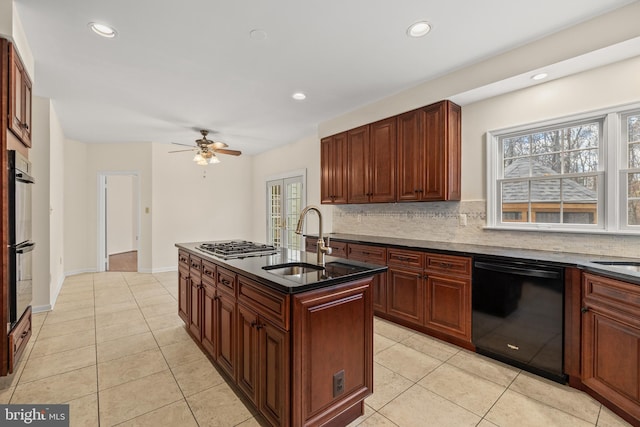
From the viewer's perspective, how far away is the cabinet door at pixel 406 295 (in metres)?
3.02

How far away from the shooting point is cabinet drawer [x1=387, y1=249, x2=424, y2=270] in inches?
118

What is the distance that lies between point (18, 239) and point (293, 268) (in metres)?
2.08

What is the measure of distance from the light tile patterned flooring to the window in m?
1.42

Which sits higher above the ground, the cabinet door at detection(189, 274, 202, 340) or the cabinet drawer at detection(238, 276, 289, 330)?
the cabinet drawer at detection(238, 276, 289, 330)

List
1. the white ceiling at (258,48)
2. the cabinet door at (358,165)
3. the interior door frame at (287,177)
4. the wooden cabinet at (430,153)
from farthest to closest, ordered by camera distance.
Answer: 1. the interior door frame at (287,177)
2. the cabinet door at (358,165)
3. the wooden cabinet at (430,153)
4. the white ceiling at (258,48)

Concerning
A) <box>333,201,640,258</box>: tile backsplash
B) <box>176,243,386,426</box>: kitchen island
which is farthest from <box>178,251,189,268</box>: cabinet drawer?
<box>333,201,640,258</box>: tile backsplash

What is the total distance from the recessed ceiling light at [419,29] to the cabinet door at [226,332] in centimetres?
246

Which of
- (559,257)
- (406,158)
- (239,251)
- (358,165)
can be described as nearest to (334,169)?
(358,165)

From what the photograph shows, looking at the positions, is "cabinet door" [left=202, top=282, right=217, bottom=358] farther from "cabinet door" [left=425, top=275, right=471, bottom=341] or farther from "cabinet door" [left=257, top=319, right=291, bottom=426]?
"cabinet door" [left=425, top=275, right=471, bottom=341]

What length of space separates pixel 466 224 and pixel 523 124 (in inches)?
44.3

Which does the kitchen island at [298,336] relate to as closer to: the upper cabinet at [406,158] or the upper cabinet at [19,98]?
the upper cabinet at [406,158]

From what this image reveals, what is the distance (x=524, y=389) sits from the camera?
2.13 meters

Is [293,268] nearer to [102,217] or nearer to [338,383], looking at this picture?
[338,383]

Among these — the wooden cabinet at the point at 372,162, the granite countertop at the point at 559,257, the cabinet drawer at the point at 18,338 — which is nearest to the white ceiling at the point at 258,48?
the wooden cabinet at the point at 372,162
